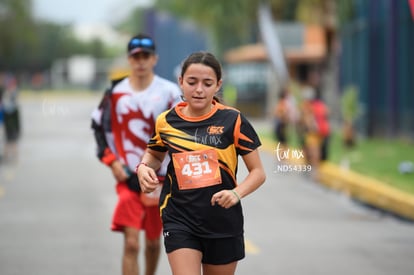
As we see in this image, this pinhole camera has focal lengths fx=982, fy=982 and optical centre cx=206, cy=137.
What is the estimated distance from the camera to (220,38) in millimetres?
41188

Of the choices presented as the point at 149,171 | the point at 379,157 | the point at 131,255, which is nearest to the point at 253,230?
the point at 131,255

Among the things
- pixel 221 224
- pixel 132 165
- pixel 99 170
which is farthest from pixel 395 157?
pixel 221 224

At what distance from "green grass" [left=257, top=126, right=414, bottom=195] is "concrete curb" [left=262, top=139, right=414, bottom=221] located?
247 millimetres

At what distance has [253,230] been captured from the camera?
11.8 meters

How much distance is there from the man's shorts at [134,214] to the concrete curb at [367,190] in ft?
21.4

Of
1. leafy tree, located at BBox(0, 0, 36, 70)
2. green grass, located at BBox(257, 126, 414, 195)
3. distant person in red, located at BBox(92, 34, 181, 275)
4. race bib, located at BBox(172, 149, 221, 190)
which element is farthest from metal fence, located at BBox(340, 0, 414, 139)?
leafy tree, located at BBox(0, 0, 36, 70)

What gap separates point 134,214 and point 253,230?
476 centimetres

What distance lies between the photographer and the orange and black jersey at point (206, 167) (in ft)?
17.6

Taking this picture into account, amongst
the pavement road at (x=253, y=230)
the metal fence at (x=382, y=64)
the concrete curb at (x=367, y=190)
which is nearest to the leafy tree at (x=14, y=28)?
the metal fence at (x=382, y=64)

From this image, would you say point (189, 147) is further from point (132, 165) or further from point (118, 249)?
point (118, 249)

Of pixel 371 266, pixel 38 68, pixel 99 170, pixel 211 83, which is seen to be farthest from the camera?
pixel 38 68

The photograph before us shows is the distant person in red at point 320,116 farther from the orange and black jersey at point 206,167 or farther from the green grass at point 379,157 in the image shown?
the orange and black jersey at point 206,167

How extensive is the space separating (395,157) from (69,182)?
7.31 m

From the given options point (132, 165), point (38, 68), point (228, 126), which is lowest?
point (38, 68)
